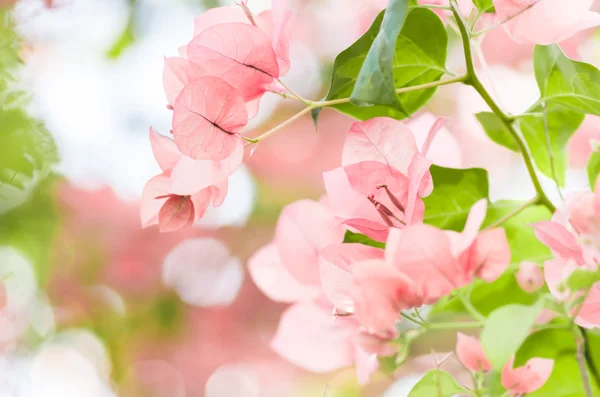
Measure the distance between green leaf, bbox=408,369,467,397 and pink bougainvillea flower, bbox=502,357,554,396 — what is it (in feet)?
0.07

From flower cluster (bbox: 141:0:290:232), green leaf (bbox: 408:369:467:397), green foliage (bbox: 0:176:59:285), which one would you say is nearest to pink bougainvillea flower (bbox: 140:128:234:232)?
flower cluster (bbox: 141:0:290:232)

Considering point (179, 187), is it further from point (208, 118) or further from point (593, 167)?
point (593, 167)

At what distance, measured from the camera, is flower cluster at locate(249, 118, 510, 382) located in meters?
0.19

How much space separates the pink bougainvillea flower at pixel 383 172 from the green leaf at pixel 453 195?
0.04m

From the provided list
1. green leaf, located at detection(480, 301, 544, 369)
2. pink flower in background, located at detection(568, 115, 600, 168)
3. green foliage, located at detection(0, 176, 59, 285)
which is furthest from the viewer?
green foliage, located at detection(0, 176, 59, 285)

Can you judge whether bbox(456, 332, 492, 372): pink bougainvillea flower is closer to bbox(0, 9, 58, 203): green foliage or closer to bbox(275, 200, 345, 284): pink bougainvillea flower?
bbox(275, 200, 345, 284): pink bougainvillea flower

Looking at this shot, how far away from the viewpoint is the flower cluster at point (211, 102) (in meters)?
0.22

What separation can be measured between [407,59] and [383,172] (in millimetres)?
52

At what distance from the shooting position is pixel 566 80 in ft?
0.82

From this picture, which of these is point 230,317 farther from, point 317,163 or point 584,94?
point 584,94

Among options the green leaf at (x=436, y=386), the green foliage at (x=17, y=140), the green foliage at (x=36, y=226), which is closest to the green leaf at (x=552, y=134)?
the green leaf at (x=436, y=386)

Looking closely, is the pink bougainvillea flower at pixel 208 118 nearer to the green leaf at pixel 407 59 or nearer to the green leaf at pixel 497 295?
the green leaf at pixel 407 59

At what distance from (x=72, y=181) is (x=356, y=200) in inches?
40.9

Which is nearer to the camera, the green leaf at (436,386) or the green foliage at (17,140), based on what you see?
the green leaf at (436,386)
